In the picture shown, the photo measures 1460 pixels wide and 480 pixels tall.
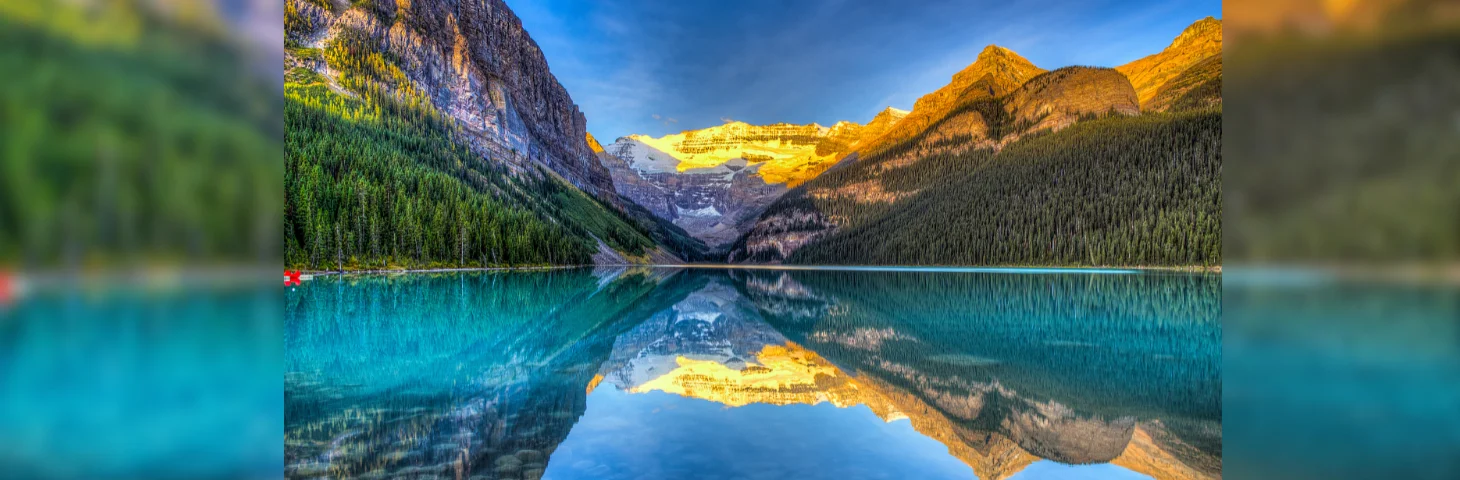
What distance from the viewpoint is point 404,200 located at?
8719 cm

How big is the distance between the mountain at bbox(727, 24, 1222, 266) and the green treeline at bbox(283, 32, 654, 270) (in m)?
78.3

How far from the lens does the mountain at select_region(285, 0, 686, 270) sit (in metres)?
79.6

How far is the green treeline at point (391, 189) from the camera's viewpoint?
76500 mm
